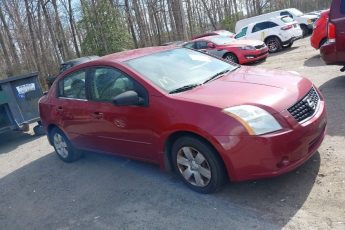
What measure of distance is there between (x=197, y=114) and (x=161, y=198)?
3.84 ft

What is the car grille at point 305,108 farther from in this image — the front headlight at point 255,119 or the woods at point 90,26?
the woods at point 90,26

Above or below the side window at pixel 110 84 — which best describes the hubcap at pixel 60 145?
below

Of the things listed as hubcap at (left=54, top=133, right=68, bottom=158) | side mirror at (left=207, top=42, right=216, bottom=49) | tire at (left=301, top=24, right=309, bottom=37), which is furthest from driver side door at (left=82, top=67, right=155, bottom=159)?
tire at (left=301, top=24, right=309, bottom=37)

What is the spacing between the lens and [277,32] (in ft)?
57.0

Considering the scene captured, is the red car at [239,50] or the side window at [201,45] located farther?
the side window at [201,45]

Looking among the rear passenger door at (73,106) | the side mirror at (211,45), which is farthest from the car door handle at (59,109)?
the side mirror at (211,45)

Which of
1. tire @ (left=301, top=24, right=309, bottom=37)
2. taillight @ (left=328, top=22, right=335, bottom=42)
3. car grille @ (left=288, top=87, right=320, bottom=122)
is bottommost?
A: tire @ (left=301, top=24, right=309, bottom=37)

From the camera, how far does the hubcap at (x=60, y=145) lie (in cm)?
656

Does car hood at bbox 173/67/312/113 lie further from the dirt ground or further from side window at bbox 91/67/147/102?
the dirt ground

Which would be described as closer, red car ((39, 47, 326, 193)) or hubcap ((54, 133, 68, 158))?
red car ((39, 47, 326, 193))

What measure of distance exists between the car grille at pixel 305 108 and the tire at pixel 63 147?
383 cm

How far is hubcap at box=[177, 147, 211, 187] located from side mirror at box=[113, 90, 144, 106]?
748 millimetres

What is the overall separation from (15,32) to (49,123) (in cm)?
2919

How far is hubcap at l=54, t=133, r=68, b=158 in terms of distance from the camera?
6.56 metres
